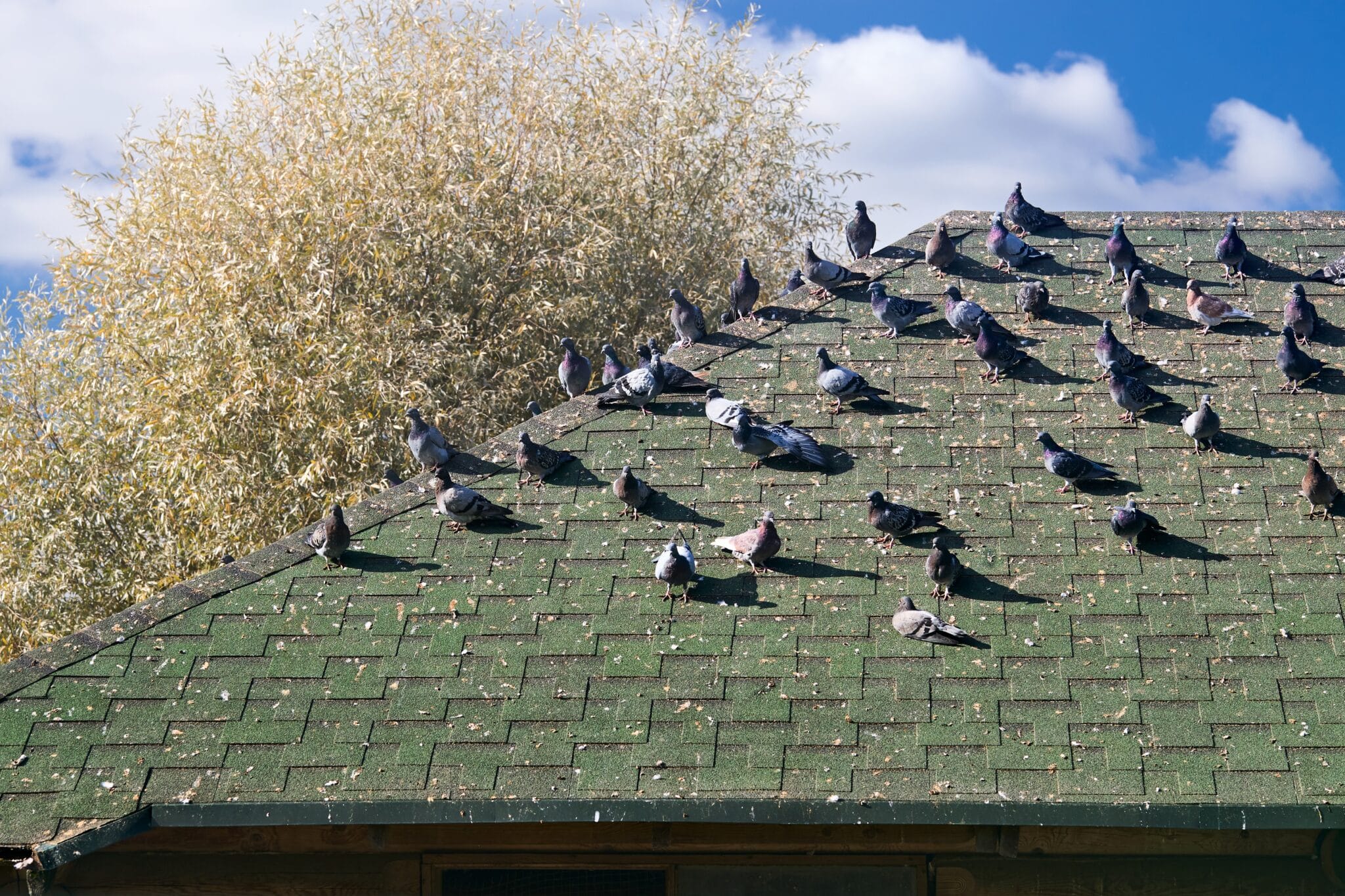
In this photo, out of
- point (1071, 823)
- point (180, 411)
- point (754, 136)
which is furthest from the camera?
point (754, 136)

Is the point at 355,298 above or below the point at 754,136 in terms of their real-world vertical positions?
below

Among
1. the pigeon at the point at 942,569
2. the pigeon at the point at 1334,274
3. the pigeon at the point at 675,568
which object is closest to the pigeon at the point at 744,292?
the pigeon at the point at 675,568

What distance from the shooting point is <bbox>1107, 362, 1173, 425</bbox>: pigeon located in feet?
34.0

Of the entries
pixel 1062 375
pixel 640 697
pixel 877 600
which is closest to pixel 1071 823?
pixel 877 600

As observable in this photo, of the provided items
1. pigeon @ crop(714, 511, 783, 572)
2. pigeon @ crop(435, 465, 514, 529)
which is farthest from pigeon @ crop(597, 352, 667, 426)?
pigeon @ crop(714, 511, 783, 572)

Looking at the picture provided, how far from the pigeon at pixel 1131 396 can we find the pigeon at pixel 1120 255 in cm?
161

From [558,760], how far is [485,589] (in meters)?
1.61

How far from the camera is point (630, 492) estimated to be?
9836mm

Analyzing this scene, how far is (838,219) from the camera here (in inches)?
915

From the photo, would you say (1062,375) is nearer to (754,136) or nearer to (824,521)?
(824,521)

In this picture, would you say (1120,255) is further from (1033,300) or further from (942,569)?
(942,569)

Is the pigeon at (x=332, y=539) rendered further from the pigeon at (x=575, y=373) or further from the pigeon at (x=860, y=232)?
the pigeon at (x=860, y=232)

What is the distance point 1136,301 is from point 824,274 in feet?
8.28

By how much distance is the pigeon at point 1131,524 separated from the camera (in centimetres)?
918
